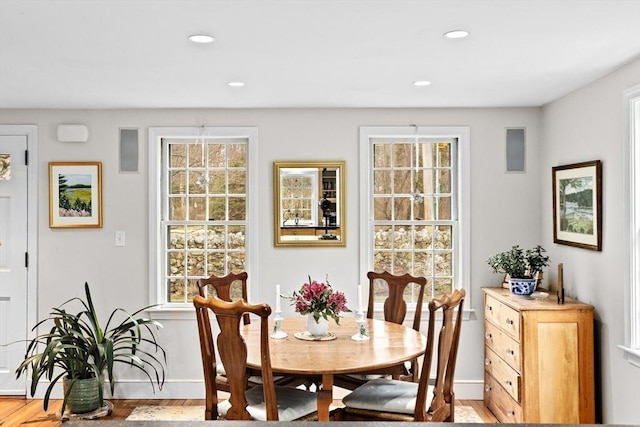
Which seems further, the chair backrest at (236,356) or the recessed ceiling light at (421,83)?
the recessed ceiling light at (421,83)

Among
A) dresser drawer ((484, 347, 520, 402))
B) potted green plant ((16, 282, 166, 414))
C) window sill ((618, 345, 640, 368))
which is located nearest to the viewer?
window sill ((618, 345, 640, 368))

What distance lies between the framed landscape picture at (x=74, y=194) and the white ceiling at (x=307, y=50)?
0.59 metres

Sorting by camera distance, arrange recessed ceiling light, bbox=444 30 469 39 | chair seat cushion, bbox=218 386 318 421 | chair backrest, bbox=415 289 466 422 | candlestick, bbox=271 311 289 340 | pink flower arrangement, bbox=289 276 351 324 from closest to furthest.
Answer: recessed ceiling light, bbox=444 30 469 39 → chair backrest, bbox=415 289 466 422 → chair seat cushion, bbox=218 386 318 421 → pink flower arrangement, bbox=289 276 351 324 → candlestick, bbox=271 311 289 340

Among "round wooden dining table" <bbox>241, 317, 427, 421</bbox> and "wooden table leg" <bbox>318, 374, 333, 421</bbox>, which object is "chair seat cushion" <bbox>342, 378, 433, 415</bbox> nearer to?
"round wooden dining table" <bbox>241, 317, 427, 421</bbox>

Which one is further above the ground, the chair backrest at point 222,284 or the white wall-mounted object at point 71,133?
the white wall-mounted object at point 71,133

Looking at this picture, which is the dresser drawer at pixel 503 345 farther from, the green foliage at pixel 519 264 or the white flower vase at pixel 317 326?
the white flower vase at pixel 317 326

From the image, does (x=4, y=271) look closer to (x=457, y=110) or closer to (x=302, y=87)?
(x=302, y=87)

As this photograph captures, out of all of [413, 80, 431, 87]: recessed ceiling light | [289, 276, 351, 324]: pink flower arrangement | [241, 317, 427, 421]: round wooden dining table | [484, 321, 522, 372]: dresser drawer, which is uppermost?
[413, 80, 431, 87]: recessed ceiling light

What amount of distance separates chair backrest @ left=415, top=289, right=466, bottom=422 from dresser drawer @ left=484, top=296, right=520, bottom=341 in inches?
33.2

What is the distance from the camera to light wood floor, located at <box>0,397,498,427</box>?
417 cm

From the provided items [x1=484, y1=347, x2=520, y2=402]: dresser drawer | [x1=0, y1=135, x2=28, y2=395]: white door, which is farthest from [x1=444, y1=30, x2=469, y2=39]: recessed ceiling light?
[x1=0, y1=135, x2=28, y2=395]: white door

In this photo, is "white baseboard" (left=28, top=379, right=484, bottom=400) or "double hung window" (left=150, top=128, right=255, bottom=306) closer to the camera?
"white baseboard" (left=28, top=379, right=484, bottom=400)

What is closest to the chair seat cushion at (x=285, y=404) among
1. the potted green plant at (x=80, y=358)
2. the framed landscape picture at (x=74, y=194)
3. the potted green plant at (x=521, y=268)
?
the potted green plant at (x=80, y=358)

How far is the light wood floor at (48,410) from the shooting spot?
13.7 ft
